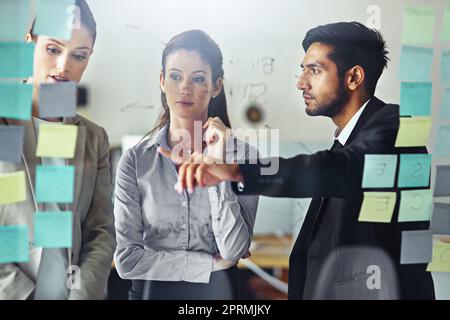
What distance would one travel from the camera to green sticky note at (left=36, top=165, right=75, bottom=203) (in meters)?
1.35

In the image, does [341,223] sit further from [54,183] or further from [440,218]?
[54,183]

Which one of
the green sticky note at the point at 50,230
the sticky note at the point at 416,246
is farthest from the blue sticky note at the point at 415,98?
the green sticky note at the point at 50,230

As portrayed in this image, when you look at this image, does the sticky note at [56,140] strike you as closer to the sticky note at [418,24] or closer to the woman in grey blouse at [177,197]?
the woman in grey blouse at [177,197]

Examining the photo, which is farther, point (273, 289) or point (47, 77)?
point (273, 289)

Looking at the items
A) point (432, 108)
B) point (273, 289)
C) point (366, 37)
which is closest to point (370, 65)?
point (366, 37)

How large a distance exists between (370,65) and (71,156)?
719 millimetres

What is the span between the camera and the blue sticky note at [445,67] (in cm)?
145

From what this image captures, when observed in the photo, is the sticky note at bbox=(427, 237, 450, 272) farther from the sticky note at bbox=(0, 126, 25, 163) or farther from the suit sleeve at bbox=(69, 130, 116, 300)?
the sticky note at bbox=(0, 126, 25, 163)

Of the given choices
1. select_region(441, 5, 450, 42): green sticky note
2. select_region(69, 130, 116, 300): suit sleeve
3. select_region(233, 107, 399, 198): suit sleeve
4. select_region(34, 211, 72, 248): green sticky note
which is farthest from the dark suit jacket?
select_region(34, 211, 72, 248): green sticky note

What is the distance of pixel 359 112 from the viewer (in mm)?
1436

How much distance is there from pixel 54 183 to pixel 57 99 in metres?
0.19

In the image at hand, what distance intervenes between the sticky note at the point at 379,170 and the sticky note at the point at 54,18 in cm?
74

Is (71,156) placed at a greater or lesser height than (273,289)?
greater
